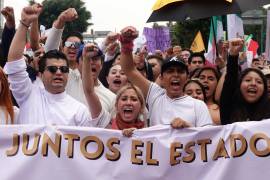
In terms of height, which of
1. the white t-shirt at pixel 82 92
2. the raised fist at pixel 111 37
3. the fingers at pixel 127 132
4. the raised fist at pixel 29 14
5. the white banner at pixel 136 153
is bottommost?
the white banner at pixel 136 153

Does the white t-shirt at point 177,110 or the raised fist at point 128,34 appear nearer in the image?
the white t-shirt at point 177,110

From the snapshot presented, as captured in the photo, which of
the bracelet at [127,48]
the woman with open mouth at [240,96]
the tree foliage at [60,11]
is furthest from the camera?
the tree foliage at [60,11]

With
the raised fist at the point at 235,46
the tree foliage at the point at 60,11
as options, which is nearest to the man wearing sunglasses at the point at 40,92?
the raised fist at the point at 235,46

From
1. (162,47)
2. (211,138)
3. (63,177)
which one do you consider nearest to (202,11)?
(211,138)

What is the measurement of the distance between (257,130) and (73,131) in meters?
1.38

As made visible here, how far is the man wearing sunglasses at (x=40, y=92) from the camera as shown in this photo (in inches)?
170

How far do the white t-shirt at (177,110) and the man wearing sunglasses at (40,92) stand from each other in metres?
0.57

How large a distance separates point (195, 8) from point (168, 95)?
178 cm

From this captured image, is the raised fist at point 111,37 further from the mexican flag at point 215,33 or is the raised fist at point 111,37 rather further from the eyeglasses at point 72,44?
the mexican flag at point 215,33

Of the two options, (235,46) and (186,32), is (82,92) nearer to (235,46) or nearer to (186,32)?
(235,46)

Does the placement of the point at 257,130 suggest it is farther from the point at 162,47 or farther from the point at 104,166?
the point at 162,47

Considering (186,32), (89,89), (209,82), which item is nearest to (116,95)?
(89,89)

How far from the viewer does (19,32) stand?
4.40m

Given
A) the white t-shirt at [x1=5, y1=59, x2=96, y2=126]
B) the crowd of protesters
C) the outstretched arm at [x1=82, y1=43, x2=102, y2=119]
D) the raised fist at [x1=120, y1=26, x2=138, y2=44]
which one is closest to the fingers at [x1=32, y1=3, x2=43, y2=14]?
the crowd of protesters
